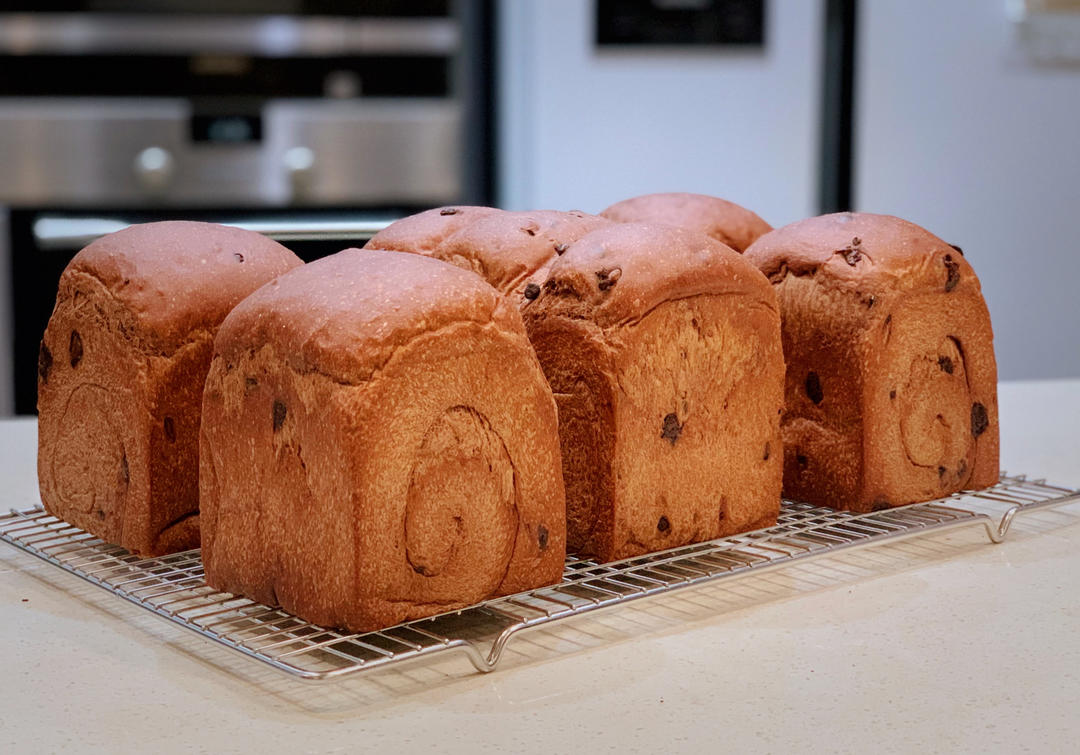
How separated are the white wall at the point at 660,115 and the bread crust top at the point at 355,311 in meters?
2.39

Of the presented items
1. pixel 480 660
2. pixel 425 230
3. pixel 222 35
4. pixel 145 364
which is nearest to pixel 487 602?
pixel 480 660

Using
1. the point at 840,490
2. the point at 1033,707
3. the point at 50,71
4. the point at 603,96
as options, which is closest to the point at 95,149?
the point at 50,71

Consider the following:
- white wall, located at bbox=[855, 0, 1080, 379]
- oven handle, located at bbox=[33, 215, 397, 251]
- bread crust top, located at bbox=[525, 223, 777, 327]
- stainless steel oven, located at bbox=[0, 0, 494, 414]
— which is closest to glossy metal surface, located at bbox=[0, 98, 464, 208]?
stainless steel oven, located at bbox=[0, 0, 494, 414]

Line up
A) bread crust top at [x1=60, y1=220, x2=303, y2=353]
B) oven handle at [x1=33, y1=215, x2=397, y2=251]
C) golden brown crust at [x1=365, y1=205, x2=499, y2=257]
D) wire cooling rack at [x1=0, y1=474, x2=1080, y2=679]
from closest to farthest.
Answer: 1. wire cooling rack at [x1=0, y1=474, x2=1080, y2=679]
2. bread crust top at [x1=60, y1=220, x2=303, y2=353]
3. golden brown crust at [x1=365, y1=205, x2=499, y2=257]
4. oven handle at [x1=33, y1=215, x2=397, y2=251]

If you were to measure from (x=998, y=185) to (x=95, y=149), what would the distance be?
2.60 m

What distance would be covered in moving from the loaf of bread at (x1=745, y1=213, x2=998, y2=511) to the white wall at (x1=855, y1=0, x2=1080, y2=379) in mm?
2324

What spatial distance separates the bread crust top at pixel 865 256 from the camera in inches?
49.6

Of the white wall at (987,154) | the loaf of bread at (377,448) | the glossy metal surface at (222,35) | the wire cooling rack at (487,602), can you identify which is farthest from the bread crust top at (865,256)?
the glossy metal surface at (222,35)

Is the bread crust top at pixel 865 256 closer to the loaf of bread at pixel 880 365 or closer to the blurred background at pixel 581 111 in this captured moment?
the loaf of bread at pixel 880 365

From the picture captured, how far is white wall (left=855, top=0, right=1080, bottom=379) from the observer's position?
3531 mm

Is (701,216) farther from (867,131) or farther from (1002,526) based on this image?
(867,131)

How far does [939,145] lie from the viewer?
11.8ft

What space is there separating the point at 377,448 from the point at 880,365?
1.90 feet

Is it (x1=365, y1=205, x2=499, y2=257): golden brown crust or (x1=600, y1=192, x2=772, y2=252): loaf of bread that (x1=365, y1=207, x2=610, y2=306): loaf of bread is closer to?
(x1=365, y1=205, x2=499, y2=257): golden brown crust
